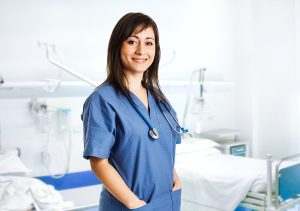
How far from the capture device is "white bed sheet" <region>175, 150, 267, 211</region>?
91.5 inches

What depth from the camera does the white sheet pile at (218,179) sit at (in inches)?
91.7

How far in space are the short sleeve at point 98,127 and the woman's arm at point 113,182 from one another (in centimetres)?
3

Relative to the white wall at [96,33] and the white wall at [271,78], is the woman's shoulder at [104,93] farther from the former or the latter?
the white wall at [271,78]

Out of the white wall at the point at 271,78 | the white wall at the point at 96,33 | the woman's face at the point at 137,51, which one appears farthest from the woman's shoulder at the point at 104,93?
the white wall at the point at 271,78

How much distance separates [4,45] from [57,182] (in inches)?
43.5

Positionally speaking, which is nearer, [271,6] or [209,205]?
[209,205]

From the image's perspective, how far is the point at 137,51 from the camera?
4.27 feet

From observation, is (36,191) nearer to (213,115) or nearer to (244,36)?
(213,115)

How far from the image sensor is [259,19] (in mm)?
3656

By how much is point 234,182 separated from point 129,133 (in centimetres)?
138

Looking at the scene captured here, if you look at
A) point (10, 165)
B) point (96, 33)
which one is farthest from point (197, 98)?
point (10, 165)

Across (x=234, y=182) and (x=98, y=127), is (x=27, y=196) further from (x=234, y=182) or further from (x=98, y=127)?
(x=234, y=182)

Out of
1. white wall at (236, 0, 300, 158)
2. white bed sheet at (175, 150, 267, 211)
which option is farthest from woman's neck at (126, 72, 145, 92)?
white wall at (236, 0, 300, 158)

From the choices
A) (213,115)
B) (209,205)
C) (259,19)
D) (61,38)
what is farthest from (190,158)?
(259,19)
